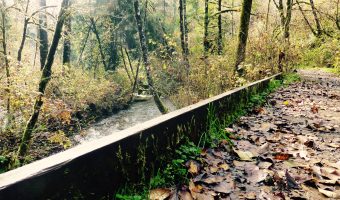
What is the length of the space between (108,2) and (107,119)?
38.9 ft

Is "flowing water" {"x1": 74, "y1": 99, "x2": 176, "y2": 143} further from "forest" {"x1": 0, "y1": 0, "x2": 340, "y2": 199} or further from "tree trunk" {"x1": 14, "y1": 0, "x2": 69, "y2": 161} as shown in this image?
"tree trunk" {"x1": 14, "y1": 0, "x2": 69, "y2": 161}

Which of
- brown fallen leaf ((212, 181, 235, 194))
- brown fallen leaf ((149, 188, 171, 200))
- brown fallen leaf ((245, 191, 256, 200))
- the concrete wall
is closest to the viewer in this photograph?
the concrete wall

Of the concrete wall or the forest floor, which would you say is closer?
the concrete wall

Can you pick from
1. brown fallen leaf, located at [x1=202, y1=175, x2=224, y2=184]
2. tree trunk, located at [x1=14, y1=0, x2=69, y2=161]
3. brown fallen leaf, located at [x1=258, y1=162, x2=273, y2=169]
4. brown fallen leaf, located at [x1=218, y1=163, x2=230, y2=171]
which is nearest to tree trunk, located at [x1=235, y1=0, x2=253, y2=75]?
tree trunk, located at [x1=14, y1=0, x2=69, y2=161]

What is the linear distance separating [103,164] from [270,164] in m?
1.67

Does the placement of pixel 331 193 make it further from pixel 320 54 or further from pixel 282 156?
pixel 320 54

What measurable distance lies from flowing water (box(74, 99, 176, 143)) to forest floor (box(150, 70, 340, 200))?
10592 mm

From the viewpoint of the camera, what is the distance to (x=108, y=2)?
24.6 meters

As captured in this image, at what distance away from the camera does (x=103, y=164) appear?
1861mm

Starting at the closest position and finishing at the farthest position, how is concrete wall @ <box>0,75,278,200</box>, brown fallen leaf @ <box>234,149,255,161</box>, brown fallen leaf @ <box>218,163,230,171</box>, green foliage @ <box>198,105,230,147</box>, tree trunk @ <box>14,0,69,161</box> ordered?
concrete wall @ <box>0,75,278,200</box> → brown fallen leaf @ <box>218,163,230,171</box> → brown fallen leaf @ <box>234,149,255,161</box> → green foliage @ <box>198,105,230,147</box> → tree trunk @ <box>14,0,69,161</box>

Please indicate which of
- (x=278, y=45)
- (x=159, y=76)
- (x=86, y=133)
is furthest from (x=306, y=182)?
(x=159, y=76)

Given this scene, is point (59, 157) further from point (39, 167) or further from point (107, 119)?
point (107, 119)

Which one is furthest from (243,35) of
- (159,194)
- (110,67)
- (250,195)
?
(110,67)

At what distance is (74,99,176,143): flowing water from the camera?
1452 cm
